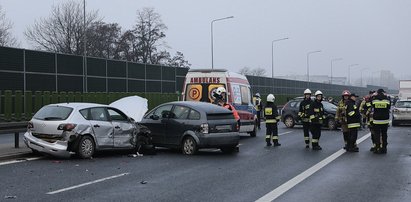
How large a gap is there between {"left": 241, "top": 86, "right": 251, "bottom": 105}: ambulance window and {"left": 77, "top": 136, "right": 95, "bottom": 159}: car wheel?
808 centimetres

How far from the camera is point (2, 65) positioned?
2941 centimetres

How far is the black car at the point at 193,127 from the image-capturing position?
1340 cm

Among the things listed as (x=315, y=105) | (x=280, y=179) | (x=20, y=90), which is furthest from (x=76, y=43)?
(x=280, y=179)

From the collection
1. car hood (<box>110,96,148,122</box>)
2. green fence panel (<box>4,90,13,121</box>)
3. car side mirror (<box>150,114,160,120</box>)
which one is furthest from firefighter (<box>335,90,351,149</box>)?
green fence panel (<box>4,90,13,121</box>)

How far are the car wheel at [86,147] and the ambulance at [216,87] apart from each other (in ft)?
21.7

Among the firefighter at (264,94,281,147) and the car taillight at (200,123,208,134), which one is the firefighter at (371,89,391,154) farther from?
the car taillight at (200,123,208,134)

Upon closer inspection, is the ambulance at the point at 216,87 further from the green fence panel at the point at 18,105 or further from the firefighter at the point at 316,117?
the green fence panel at the point at 18,105

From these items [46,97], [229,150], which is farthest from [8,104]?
[229,150]

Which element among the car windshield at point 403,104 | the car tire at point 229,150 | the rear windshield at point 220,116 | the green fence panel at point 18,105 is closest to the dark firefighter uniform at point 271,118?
the car tire at point 229,150

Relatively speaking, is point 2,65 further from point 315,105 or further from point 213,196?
point 213,196

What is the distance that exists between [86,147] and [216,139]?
11.2 feet

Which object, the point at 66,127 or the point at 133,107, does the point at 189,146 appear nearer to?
the point at 66,127

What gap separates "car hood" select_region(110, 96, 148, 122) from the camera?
1834 centimetres

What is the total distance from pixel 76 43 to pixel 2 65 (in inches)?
1473
